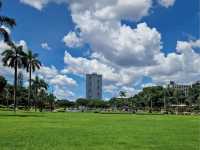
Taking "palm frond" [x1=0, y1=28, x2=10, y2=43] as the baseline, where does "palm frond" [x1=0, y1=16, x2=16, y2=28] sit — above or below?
above

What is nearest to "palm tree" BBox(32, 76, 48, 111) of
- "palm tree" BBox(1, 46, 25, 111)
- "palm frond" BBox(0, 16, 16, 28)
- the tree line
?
the tree line

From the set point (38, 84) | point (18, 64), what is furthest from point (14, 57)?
point (38, 84)

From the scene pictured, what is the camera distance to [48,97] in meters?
191

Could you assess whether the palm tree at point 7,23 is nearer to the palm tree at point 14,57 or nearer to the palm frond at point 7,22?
the palm frond at point 7,22

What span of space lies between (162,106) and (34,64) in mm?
92665

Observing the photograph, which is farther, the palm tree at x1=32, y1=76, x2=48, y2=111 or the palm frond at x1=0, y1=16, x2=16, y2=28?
the palm tree at x1=32, y1=76, x2=48, y2=111

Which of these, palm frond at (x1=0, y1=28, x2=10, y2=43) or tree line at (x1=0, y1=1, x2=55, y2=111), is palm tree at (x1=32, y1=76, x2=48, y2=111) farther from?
palm frond at (x1=0, y1=28, x2=10, y2=43)

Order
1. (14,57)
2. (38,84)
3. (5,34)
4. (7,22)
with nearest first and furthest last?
(5,34) → (7,22) → (14,57) → (38,84)

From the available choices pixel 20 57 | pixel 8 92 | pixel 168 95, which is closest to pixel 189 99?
pixel 168 95

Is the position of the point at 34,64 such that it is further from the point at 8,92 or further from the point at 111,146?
the point at 111,146

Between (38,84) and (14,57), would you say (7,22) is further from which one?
(38,84)

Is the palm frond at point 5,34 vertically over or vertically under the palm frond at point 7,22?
under

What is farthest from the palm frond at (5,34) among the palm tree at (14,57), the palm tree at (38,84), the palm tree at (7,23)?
the palm tree at (38,84)

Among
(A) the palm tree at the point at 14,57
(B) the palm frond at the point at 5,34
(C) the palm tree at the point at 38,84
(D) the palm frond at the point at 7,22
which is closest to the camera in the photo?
(B) the palm frond at the point at 5,34
